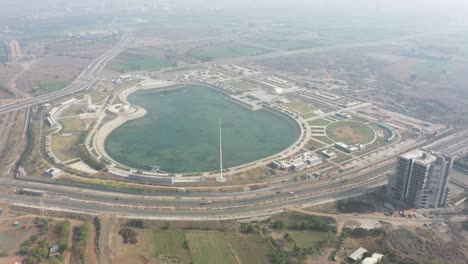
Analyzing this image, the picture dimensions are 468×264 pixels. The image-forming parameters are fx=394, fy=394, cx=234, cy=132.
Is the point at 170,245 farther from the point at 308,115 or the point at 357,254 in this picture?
the point at 308,115

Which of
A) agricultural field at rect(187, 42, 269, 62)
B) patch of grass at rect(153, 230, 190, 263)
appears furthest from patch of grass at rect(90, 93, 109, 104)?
patch of grass at rect(153, 230, 190, 263)

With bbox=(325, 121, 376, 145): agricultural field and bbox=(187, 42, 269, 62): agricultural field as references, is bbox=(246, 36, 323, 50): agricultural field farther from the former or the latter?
bbox=(325, 121, 376, 145): agricultural field

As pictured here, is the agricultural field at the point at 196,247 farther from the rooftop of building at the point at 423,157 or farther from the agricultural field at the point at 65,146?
the agricultural field at the point at 65,146

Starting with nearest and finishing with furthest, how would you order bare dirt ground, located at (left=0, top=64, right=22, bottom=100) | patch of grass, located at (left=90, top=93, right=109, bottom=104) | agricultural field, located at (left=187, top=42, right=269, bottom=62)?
patch of grass, located at (left=90, top=93, right=109, bottom=104) < bare dirt ground, located at (left=0, top=64, right=22, bottom=100) < agricultural field, located at (left=187, top=42, right=269, bottom=62)

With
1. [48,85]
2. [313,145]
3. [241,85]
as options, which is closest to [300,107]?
[313,145]

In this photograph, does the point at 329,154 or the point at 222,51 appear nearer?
the point at 329,154

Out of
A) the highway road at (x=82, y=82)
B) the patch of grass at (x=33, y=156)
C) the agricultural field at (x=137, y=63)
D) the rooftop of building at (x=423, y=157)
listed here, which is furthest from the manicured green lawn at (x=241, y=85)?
the rooftop of building at (x=423, y=157)
